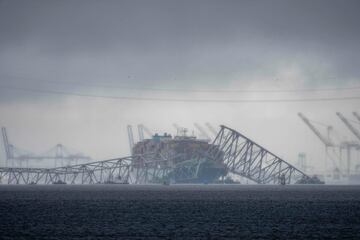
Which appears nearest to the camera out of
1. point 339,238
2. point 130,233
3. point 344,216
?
point 339,238

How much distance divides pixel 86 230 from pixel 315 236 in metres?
23.3

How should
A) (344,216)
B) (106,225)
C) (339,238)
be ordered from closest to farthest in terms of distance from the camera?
(339,238) < (106,225) < (344,216)

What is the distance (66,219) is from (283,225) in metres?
27.8

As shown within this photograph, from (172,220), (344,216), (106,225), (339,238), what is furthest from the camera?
(344,216)

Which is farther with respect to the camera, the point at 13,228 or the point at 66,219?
the point at 66,219

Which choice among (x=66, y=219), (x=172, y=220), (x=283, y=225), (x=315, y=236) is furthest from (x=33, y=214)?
(x=315, y=236)

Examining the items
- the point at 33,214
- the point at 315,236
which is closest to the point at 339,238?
the point at 315,236

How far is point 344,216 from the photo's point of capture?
108 metres

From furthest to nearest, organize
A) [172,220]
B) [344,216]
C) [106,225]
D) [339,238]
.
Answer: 1. [344,216]
2. [172,220]
3. [106,225]
4. [339,238]

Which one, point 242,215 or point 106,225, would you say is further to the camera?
point 242,215

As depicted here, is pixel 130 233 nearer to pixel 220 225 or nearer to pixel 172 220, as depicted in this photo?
pixel 220 225

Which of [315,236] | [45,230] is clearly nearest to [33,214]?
[45,230]

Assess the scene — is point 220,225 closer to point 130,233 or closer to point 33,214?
→ point 130,233

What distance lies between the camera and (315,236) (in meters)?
75.1
